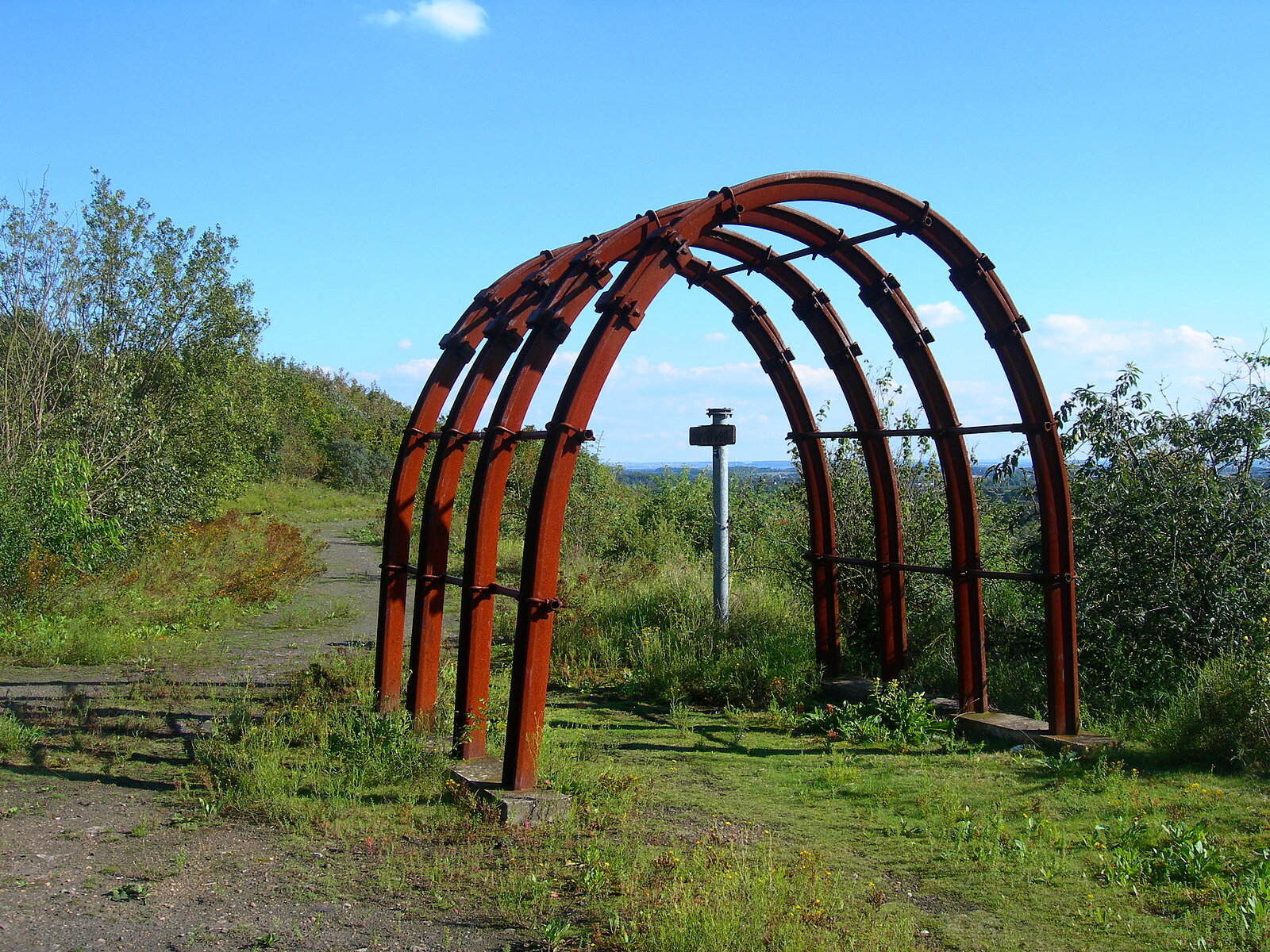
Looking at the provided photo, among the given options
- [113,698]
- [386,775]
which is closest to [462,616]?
[386,775]

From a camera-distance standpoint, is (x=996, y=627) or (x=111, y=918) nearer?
(x=111, y=918)

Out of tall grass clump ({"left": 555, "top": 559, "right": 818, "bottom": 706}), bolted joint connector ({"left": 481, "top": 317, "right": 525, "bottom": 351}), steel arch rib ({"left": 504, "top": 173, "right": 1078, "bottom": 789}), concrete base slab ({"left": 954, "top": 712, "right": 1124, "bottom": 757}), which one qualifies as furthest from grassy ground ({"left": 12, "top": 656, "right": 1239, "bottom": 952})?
bolted joint connector ({"left": 481, "top": 317, "right": 525, "bottom": 351})

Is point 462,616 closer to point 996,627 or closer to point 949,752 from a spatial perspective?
point 949,752

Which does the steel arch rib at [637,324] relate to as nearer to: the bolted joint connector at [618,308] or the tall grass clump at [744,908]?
the bolted joint connector at [618,308]

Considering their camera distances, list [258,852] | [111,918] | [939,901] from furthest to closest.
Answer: [258,852] < [939,901] < [111,918]

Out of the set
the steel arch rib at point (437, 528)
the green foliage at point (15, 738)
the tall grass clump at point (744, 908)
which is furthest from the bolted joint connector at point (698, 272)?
the green foliage at point (15, 738)

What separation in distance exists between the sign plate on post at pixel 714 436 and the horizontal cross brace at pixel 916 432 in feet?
4.87

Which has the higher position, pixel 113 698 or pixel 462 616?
pixel 462 616

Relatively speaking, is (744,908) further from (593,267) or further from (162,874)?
(593,267)

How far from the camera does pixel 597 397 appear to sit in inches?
217

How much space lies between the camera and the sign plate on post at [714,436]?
32.7 feet

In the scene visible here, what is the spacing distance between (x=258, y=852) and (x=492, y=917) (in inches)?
55.4

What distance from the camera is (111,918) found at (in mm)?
3811

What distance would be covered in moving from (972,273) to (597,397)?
129 inches
